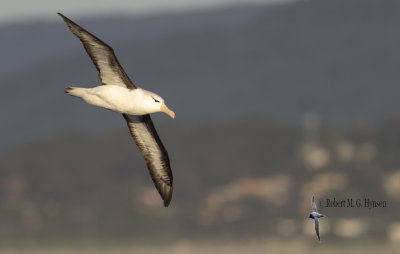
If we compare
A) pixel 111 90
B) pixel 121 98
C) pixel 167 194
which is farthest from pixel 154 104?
pixel 167 194

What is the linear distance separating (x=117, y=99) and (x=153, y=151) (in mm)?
4149

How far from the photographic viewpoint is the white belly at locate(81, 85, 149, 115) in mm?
26375

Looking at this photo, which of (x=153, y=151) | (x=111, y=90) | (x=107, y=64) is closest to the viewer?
(x=111, y=90)

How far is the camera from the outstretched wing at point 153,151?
1188 inches

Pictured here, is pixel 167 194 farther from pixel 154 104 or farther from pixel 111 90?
pixel 154 104

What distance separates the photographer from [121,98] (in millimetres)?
26516

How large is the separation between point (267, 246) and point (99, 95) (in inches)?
6733

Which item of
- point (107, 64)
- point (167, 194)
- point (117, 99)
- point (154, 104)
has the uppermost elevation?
point (107, 64)

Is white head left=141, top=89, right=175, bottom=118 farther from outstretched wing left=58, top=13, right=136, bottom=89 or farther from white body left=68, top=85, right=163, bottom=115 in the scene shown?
outstretched wing left=58, top=13, right=136, bottom=89

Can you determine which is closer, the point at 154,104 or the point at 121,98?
the point at 154,104

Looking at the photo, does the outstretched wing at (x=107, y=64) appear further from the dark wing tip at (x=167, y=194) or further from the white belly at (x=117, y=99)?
the dark wing tip at (x=167, y=194)

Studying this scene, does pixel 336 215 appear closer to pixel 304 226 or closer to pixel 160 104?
pixel 304 226

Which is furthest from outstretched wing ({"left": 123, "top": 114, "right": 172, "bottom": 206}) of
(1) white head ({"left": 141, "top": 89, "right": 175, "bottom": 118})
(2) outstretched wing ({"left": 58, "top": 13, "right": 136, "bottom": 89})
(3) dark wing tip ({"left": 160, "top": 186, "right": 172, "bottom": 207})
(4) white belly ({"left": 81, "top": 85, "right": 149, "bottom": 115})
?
(1) white head ({"left": 141, "top": 89, "right": 175, "bottom": 118})

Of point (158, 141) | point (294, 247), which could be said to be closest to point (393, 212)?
point (294, 247)
